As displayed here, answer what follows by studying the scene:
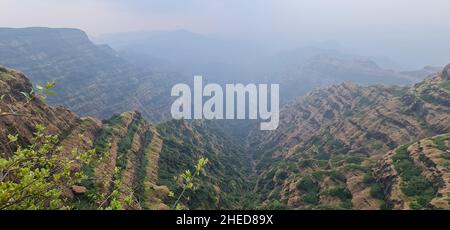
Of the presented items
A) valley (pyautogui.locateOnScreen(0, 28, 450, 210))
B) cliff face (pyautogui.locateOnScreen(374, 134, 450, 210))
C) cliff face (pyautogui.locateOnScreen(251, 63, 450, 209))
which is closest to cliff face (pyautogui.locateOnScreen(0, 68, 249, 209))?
valley (pyautogui.locateOnScreen(0, 28, 450, 210))

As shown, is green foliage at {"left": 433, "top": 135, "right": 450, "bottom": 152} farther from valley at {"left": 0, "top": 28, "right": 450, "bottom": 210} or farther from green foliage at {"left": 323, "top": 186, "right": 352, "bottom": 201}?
green foliage at {"left": 323, "top": 186, "right": 352, "bottom": 201}

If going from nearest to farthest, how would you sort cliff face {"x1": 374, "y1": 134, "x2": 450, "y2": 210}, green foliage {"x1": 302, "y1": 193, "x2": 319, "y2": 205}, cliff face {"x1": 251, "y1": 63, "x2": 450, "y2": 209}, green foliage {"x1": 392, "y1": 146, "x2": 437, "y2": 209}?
cliff face {"x1": 374, "y1": 134, "x2": 450, "y2": 210} < green foliage {"x1": 392, "y1": 146, "x2": 437, "y2": 209} < cliff face {"x1": 251, "y1": 63, "x2": 450, "y2": 209} < green foliage {"x1": 302, "y1": 193, "x2": 319, "y2": 205}

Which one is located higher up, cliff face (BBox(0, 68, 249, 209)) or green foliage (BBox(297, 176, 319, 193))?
cliff face (BBox(0, 68, 249, 209))

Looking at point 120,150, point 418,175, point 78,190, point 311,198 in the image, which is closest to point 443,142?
point 418,175

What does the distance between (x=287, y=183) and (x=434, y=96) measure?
6498 cm

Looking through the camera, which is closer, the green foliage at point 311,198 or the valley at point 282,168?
the valley at point 282,168

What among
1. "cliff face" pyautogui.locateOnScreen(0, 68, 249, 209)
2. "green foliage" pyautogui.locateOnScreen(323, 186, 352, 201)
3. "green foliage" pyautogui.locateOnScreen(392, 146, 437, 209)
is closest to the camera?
"cliff face" pyautogui.locateOnScreen(0, 68, 249, 209)

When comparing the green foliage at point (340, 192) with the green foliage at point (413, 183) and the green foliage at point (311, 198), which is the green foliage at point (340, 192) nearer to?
the green foliage at point (311, 198)

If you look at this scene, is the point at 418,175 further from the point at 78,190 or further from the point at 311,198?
the point at 78,190

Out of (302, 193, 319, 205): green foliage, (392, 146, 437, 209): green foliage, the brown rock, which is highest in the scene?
the brown rock

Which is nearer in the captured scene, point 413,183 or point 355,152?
point 413,183

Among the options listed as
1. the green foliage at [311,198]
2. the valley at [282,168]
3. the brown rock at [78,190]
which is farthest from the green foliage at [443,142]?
the brown rock at [78,190]

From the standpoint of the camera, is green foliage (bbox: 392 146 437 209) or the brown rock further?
green foliage (bbox: 392 146 437 209)

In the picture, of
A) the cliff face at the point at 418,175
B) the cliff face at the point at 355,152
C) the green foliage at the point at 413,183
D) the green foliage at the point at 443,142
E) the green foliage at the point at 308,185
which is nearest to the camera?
the cliff face at the point at 418,175
